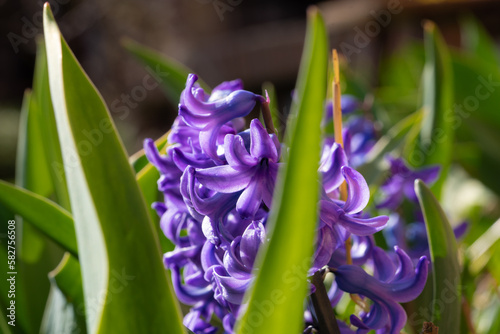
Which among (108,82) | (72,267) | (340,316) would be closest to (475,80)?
(340,316)

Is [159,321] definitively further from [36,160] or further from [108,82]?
[108,82]

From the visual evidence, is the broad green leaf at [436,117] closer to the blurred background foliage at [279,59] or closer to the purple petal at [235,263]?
the blurred background foliage at [279,59]

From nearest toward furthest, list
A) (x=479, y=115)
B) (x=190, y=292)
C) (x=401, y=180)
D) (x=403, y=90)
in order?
1. (x=190, y=292)
2. (x=401, y=180)
3. (x=479, y=115)
4. (x=403, y=90)

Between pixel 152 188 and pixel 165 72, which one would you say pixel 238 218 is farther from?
pixel 165 72

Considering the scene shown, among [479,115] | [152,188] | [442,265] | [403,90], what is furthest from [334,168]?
[403,90]

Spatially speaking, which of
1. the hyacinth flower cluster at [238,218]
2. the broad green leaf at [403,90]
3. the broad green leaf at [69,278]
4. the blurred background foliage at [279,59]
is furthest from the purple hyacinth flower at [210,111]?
the broad green leaf at [403,90]

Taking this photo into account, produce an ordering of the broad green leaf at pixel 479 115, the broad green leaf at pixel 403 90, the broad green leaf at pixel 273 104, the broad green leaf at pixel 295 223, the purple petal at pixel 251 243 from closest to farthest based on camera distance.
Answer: the broad green leaf at pixel 295 223 → the purple petal at pixel 251 243 → the broad green leaf at pixel 273 104 → the broad green leaf at pixel 479 115 → the broad green leaf at pixel 403 90

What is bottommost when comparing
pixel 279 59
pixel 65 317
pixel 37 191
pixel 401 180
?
pixel 279 59
